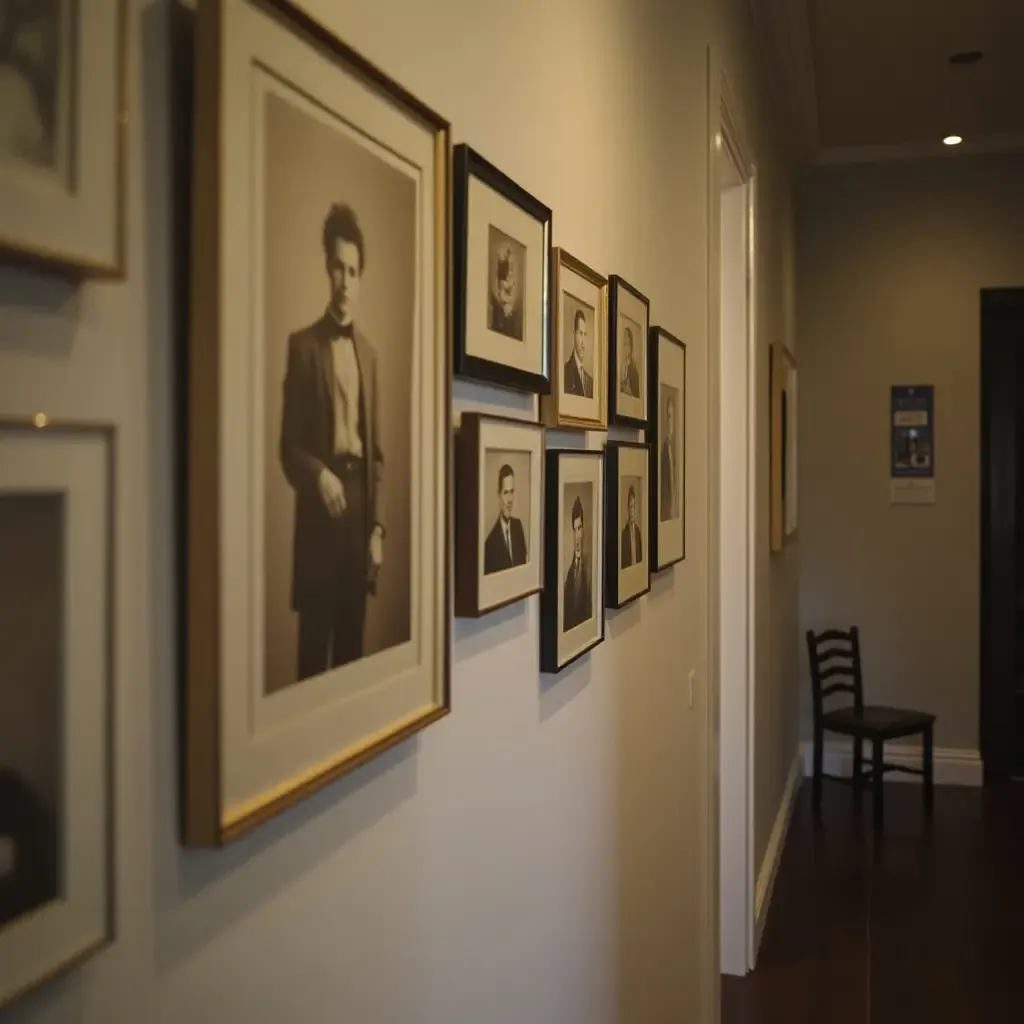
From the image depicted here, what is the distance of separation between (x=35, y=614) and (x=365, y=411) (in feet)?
1.26

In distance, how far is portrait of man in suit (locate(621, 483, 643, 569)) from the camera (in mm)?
1861

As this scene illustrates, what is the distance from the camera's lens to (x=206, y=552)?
699 millimetres

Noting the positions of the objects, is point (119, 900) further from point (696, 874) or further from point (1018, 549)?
point (1018, 549)

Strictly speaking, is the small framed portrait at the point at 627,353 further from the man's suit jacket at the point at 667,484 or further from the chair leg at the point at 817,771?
the chair leg at the point at 817,771

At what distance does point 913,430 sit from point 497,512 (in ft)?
15.0

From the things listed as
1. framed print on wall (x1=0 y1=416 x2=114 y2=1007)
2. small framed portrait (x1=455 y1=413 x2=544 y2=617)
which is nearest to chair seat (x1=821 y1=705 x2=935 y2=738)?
small framed portrait (x1=455 y1=413 x2=544 y2=617)

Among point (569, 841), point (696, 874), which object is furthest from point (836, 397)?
point (569, 841)

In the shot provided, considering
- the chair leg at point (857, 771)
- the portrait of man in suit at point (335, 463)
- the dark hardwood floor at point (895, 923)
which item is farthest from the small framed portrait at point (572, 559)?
the chair leg at point (857, 771)

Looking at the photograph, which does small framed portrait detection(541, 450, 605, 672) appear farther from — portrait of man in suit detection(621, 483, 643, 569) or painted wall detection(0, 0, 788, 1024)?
portrait of man in suit detection(621, 483, 643, 569)

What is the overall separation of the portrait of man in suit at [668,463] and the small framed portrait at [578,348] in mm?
470

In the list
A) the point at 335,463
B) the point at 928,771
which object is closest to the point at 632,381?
the point at 335,463

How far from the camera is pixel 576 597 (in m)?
1.56

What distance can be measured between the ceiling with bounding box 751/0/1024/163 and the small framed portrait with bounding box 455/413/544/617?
2.78 m

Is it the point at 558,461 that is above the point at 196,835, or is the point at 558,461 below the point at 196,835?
above
